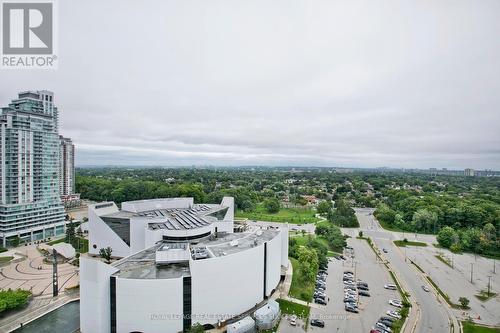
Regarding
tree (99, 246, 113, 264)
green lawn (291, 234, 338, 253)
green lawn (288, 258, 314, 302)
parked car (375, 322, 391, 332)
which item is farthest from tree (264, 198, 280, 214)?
parked car (375, 322, 391, 332)

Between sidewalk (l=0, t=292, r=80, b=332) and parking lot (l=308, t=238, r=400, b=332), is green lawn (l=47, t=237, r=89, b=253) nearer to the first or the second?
sidewalk (l=0, t=292, r=80, b=332)

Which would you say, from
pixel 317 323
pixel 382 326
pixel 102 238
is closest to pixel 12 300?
pixel 102 238

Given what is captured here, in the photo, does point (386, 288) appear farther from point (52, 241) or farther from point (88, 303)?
point (52, 241)

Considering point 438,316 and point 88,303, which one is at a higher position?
point 88,303

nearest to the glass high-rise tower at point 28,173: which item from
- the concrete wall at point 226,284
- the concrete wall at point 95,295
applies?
the concrete wall at point 95,295

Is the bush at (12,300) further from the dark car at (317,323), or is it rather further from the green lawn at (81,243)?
the dark car at (317,323)

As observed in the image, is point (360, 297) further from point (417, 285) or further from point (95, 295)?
point (95, 295)

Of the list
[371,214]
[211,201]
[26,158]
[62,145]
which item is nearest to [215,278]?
[26,158]
